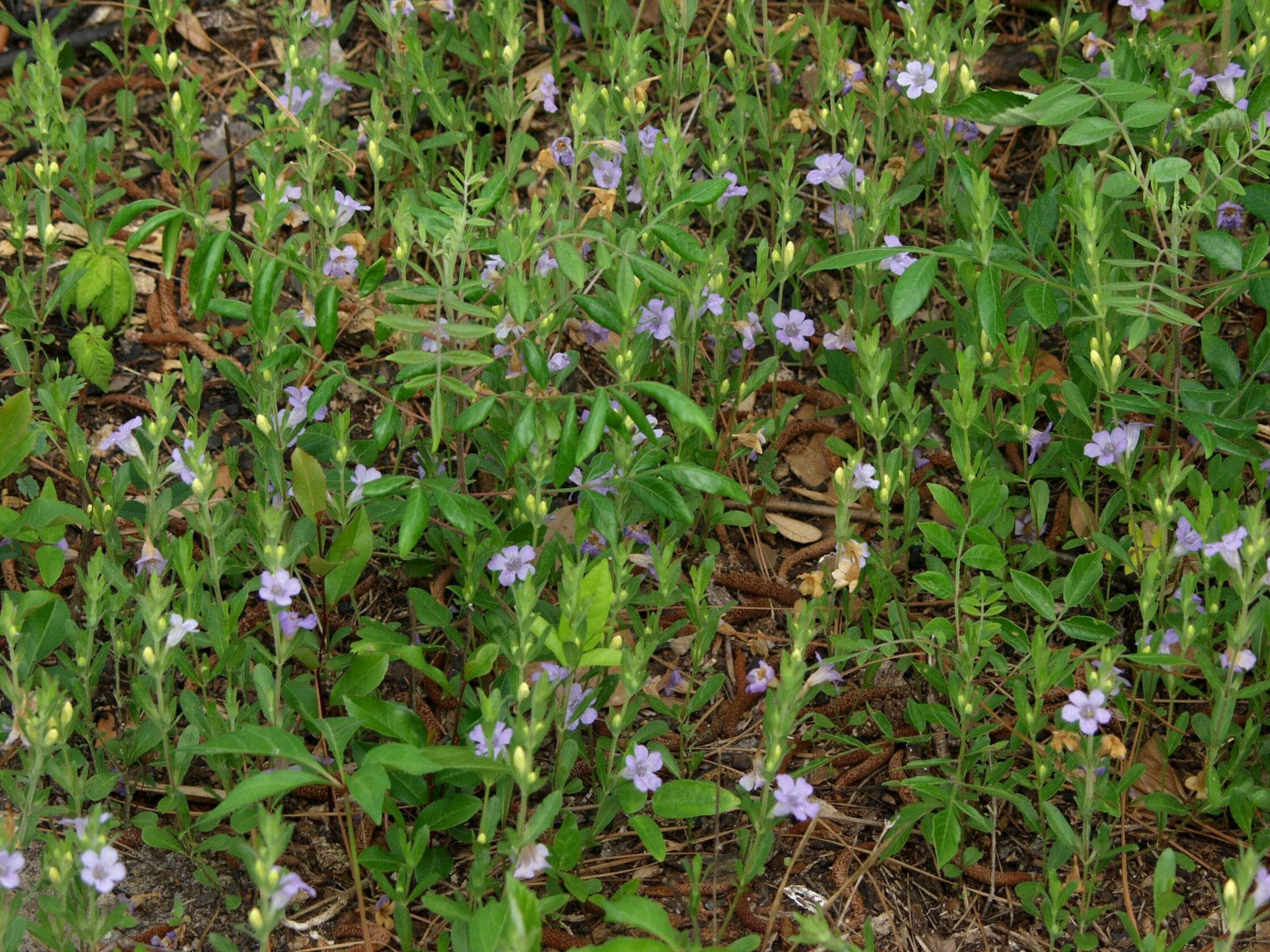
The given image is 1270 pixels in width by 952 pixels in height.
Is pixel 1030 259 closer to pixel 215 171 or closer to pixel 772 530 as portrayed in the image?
pixel 772 530

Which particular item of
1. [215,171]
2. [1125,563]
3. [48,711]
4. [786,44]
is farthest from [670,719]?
[215,171]

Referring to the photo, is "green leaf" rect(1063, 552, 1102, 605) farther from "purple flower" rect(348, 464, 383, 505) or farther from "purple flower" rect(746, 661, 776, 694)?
"purple flower" rect(348, 464, 383, 505)

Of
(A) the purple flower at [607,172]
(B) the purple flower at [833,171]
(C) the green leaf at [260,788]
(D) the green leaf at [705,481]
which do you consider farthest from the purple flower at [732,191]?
(C) the green leaf at [260,788]

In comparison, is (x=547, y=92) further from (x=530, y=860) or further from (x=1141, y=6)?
(x=530, y=860)

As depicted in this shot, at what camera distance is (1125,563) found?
3.11 m

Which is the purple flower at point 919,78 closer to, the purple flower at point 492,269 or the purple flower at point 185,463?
the purple flower at point 492,269

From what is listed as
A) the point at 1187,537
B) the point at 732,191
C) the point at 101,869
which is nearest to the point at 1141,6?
the point at 732,191

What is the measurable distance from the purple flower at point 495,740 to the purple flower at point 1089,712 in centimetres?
107

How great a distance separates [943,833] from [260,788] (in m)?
1.37

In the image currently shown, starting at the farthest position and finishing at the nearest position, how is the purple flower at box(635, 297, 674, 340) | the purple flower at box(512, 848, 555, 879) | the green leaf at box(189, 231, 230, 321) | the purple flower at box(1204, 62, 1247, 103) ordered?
the purple flower at box(1204, 62, 1247, 103) < the purple flower at box(635, 297, 674, 340) < the green leaf at box(189, 231, 230, 321) < the purple flower at box(512, 848, 555, 879)

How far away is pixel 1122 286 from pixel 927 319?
1086 mm

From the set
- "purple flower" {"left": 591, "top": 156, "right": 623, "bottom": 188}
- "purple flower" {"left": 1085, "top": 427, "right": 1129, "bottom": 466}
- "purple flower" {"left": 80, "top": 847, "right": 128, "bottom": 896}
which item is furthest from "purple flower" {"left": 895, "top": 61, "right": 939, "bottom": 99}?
"purple flower" {"left": 80, "top": 847, "right": 128, "bottom": 896}

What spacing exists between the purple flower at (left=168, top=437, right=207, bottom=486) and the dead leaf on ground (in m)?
1.49

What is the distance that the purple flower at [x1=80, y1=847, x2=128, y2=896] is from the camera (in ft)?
7.49
